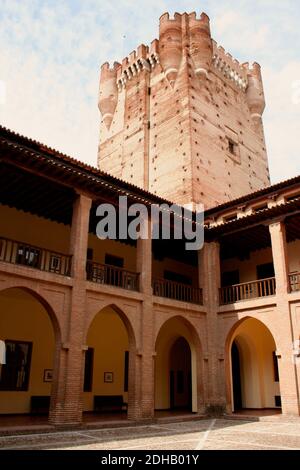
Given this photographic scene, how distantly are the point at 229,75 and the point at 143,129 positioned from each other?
791 cm

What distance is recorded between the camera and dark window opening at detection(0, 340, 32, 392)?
14227mm

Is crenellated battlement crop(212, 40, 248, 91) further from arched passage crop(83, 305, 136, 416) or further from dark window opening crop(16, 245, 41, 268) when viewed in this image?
dark window opening crop(16, 245, 41, 268)

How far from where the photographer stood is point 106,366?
1730cm

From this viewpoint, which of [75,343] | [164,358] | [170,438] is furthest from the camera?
[164,358]

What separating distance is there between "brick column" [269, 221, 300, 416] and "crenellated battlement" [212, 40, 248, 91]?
726 inches

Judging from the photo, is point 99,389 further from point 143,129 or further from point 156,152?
point 143,129

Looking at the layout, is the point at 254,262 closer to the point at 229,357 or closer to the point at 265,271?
the point at 265,271

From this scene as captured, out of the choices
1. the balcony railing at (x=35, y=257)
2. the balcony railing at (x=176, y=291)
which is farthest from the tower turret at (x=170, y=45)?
the balcony railing at (x=35, y=257)

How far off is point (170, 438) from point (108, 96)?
27723 mm

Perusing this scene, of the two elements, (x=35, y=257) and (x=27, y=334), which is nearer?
(x=35, y=257)

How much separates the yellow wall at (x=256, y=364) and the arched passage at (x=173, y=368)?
8.12ft

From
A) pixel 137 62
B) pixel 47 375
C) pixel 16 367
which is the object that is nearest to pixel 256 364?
pixel 47 375

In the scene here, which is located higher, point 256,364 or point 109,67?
point 109,67

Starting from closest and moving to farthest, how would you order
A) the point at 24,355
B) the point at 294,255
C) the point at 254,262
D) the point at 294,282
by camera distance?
the point at 24,355
the point at 294,282
the point at 294,255
the point at 254,262
